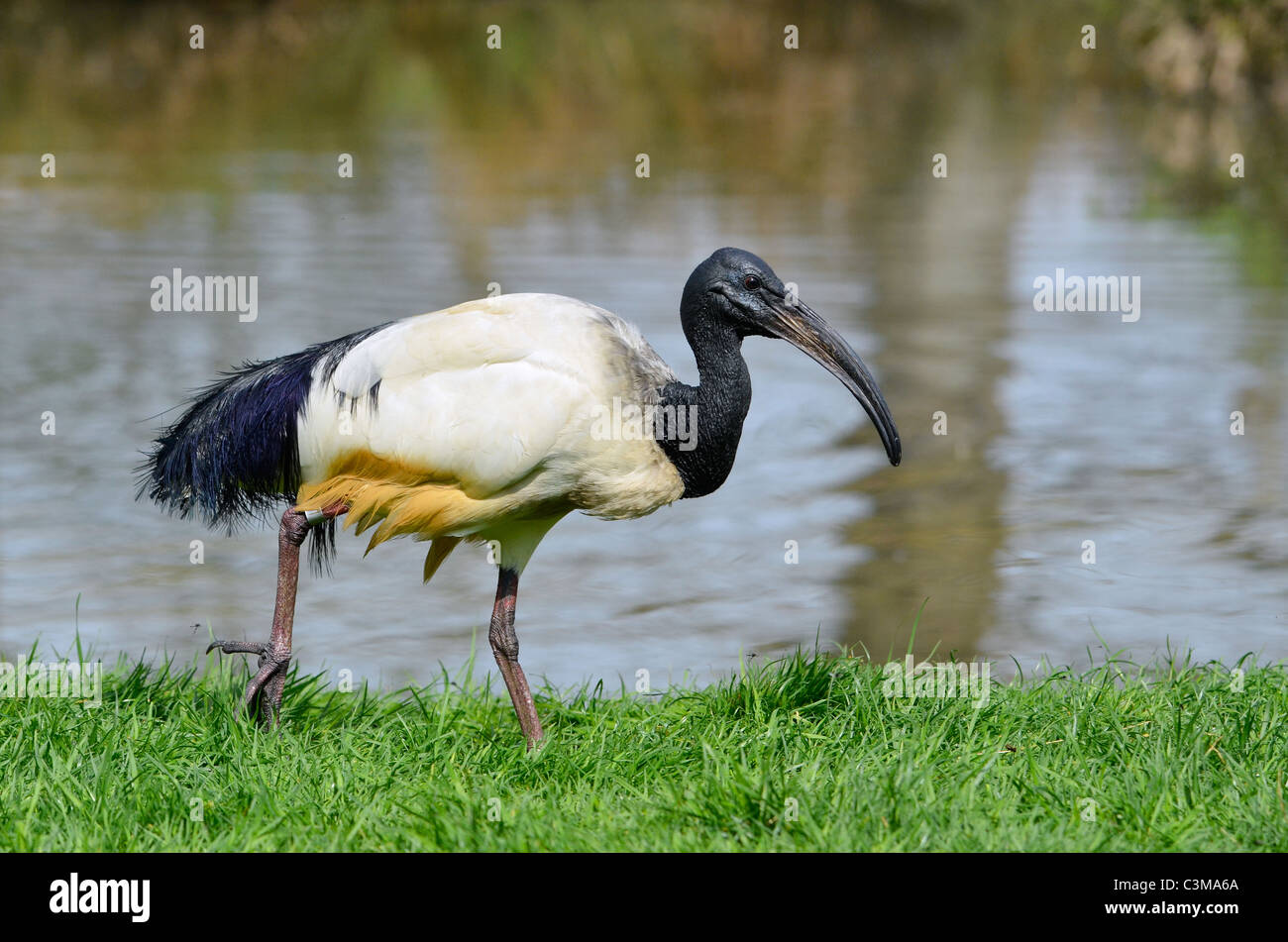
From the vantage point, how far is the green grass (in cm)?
441

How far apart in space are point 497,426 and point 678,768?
114 centimetres

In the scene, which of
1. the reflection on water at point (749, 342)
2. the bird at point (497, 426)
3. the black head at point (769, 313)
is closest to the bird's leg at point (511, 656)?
the bird at point (497, 426)

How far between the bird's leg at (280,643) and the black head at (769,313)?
1.36 meters

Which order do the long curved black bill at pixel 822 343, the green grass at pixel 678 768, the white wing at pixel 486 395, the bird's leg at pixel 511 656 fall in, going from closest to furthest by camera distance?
the green grass at pixel 678 768
the white wing at pixel 486 395
the bird's leg at pixel 511 656
the long curved black bill at pixel 822 343

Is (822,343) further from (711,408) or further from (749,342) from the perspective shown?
(749,342)

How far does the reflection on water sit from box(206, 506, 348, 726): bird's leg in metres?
0.99

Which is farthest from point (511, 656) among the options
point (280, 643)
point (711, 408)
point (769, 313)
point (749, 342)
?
point (749, 342)

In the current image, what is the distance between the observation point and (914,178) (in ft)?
66.7

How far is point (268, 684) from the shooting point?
5.42 meters

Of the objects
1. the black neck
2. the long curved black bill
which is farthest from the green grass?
the long curved black bill

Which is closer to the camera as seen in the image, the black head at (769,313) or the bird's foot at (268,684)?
the bird's foot at (268,684)

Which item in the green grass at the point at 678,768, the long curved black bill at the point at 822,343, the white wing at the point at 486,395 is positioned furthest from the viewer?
the long curved black bill at the point at 822,343

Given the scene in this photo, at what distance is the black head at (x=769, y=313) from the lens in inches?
219

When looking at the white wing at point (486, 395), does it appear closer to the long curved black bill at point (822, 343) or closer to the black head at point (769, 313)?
the black head at point (769, 313)
